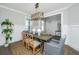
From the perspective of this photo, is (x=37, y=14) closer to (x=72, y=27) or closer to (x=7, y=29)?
(x=7, y=29)

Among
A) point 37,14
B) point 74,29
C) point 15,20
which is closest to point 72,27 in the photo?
point 74,29

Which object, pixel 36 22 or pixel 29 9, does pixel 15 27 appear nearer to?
pixel 36 22

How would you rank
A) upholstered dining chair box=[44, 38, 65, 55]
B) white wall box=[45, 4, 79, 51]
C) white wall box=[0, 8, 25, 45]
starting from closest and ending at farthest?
white wall box=[0, 8, 25, 45], upholstered dining chair box=[44, 38, 65, 55], white wall box=[45, 4, 79, 51]

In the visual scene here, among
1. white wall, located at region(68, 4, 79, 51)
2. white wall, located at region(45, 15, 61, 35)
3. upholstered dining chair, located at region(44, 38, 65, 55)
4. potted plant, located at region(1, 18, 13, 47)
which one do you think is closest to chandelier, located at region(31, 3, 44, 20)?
white wall, located at region(45, 15, 61, 35)

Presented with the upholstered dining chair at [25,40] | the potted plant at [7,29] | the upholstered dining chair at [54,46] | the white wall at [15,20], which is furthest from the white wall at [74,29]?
the potted plant at [7,29]

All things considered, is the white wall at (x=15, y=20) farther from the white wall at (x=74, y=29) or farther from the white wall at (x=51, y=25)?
the white wall at (x=74, y=29)

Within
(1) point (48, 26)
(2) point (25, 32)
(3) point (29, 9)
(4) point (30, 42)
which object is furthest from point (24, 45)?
(3) point (29, 9)

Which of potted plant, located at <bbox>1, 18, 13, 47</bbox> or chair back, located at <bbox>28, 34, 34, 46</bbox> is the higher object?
potted plant, located at <bbox>1, 18, 13, 47</bbox>

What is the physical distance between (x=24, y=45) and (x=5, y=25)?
2.30ft

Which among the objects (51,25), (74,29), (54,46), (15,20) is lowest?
(54,46)

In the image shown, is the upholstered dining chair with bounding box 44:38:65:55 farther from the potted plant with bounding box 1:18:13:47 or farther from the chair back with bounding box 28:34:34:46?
the potted plant with bounding box 1:18:13:47

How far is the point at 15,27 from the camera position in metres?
1.61

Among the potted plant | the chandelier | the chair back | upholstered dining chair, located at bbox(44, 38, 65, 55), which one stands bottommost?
upholstered dining chair, located at bbox(44, 38, 65, 55)

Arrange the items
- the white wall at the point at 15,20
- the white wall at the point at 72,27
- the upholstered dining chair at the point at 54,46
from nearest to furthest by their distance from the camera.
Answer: the white wall at the point at 15,20 → the upholstered dining chair at the point at 54,46 → the white wall at the point at 72,27
